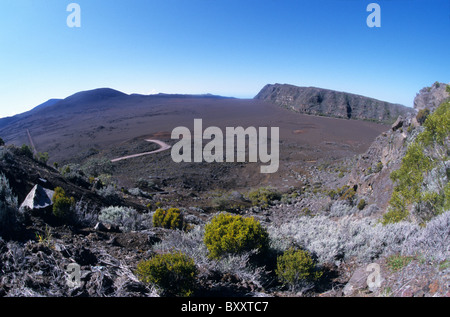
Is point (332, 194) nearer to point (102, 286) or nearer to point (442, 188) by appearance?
point (442, 188)

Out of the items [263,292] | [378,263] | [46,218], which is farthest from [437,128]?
[46,218]

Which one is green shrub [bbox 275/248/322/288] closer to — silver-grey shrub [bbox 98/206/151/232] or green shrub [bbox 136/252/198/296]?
green shrub [bbox 136/252/198/296]

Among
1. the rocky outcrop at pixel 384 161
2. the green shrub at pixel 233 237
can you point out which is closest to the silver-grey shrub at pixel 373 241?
the green shrub at pixel 233 237

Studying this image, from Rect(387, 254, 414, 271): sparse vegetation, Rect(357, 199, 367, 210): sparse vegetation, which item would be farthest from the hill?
Rect(357, 199, 367, 210): sparse vegetation

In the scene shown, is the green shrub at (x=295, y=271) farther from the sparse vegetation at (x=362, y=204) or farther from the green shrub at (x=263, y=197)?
the green shrub at (x=263, y=197)

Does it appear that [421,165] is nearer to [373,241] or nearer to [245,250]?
[373,241]
